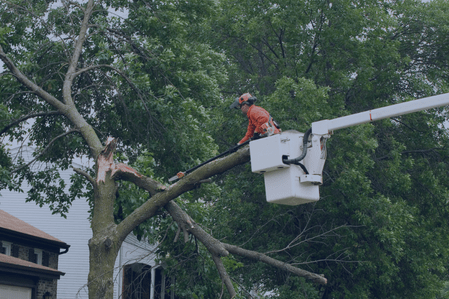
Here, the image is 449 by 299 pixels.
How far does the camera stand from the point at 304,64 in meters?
17.8

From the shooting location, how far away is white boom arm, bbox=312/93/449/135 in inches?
177

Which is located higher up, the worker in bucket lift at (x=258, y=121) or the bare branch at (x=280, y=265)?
the worker in bucket lift at (x=258, y=121)

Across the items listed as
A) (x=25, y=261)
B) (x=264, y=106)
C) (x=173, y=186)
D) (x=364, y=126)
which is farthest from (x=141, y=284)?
(x=364, y=126)

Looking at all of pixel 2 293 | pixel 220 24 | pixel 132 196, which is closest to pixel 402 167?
pixel 220 24

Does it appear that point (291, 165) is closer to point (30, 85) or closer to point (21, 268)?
point (30, 85)

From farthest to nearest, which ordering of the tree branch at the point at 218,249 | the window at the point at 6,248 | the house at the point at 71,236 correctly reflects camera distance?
the house at the point at 71,236
the window at the point at 6,248
the tree branch at the point at 218,249

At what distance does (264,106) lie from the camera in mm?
16234

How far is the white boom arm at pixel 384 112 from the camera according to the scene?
449cm

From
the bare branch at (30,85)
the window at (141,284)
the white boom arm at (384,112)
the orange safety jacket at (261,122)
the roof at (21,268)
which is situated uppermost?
the bare branch at (30,85)

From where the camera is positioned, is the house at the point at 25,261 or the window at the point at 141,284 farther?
the house at the point at 25,261

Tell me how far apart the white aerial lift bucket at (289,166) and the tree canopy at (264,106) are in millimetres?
4361

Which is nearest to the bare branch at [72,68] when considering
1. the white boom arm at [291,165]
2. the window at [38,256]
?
the white boom arm at [291,165]

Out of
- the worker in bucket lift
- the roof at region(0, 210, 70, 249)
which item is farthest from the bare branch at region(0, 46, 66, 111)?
the roof at region(0, 210, 70, 249)

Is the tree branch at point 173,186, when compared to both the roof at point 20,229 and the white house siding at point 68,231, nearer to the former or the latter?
the roof at point 20,229
